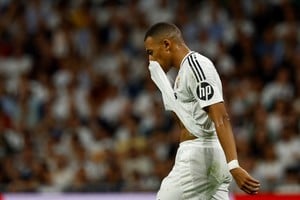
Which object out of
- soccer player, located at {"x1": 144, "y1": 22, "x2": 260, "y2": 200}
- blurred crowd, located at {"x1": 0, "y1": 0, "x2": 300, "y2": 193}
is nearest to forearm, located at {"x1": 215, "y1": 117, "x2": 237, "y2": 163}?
soccer player, located at {"x1": 144, "y1": 22, "x2": 260, "y2": 200}

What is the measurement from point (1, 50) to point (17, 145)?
2359mm

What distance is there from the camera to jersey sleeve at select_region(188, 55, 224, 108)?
17.8ft

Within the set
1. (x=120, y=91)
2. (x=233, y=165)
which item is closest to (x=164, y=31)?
(x=233, y=165)

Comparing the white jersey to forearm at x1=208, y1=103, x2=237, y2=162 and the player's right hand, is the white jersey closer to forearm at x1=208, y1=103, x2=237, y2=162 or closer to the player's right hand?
forearm at x1=208, y1=103, x2=237, y2=162

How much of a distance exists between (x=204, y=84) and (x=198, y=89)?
0.06 meters

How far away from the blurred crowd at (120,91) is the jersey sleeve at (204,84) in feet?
13.7

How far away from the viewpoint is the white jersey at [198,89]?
545 cm

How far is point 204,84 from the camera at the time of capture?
5465 mm

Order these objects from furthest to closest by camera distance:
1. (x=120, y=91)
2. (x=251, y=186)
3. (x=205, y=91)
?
(x=120, y=91) → (x=205, y=91) → (x=251, y=186)

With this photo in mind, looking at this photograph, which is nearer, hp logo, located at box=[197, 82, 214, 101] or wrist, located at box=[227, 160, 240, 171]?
wrist, located at box=[227, 160, 240, 171]

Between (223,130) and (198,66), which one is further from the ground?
(198,66)

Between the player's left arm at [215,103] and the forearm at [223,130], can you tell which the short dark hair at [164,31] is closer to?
Answer: the player's left arm at [215,103]

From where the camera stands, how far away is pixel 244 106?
11.3 meters

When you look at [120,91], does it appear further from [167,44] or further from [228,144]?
[228,144]
